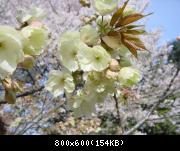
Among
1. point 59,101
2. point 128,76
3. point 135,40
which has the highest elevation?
point 59,101

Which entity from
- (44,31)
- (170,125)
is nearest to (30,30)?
(44,31)

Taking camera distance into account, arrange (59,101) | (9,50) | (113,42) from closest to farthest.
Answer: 1. (9,50)
2. (113,42)
3. (59,101)

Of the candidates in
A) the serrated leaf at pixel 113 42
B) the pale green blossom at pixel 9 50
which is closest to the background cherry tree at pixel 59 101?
the serrated leaf at pixel 113 42

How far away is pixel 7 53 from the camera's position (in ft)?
3.07

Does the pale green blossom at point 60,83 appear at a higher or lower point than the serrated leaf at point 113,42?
lower

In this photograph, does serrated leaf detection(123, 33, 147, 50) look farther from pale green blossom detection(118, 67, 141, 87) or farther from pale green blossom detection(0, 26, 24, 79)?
pale green blossom detection(0, 26, 24, 79)

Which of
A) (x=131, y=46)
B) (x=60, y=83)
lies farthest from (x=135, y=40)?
(x=60, y=83)

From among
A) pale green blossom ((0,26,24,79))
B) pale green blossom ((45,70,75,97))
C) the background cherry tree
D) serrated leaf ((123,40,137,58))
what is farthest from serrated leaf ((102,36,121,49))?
the background cherry tree

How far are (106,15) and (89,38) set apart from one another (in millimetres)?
111

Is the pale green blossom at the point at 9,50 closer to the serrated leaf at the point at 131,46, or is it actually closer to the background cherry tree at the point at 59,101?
the serrated leaf at the point at 131,46

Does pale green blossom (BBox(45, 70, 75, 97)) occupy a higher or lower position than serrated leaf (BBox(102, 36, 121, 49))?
lower

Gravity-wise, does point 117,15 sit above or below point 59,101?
below

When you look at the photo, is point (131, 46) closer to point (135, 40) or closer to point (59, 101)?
point (135, 40)
